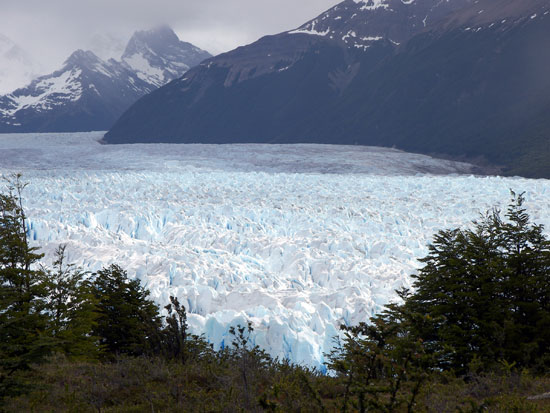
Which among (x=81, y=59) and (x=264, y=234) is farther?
(x=81, y=59)

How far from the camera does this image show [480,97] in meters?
93.8

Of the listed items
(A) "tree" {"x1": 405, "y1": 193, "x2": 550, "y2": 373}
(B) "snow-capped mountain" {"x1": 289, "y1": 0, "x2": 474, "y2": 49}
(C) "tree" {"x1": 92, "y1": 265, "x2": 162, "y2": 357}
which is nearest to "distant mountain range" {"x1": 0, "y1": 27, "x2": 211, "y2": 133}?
(B) "snow-capped mountain" {"x1": 289, "y1": 0, "x2": 474, "y2": 49}

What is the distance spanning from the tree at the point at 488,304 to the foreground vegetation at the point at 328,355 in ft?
0.08

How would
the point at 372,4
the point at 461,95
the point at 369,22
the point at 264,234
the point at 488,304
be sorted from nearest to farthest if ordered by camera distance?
the point at 488,304 < the point at 264,234 < the point at 461,95 < the point at 369,22 < the point at 372,4

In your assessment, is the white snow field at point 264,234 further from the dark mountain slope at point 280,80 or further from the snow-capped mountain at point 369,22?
the snow-capped mountain at point 369,22

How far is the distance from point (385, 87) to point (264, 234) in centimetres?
9598

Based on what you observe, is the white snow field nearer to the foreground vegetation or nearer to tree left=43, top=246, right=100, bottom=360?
tree left=43, top=246, right=100, bottom=360

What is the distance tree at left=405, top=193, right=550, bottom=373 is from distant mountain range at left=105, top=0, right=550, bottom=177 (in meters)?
60.9

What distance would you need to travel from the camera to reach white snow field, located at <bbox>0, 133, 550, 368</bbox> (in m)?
13.8

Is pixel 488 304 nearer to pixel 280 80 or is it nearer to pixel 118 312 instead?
pixel 118 312

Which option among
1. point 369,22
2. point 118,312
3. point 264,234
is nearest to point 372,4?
point 369,22

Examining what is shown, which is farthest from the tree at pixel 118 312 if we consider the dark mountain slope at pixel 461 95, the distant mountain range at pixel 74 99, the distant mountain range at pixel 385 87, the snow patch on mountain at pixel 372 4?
the distant mountain range at pixel 74 99

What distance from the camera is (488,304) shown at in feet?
29.2

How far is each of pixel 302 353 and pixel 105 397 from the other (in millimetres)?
→ 6561
